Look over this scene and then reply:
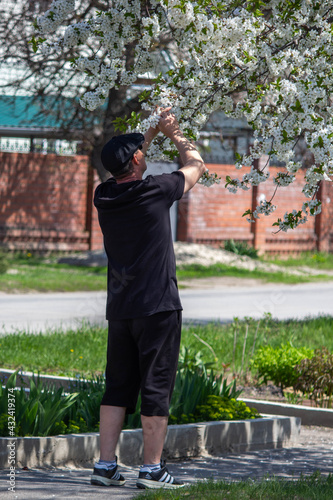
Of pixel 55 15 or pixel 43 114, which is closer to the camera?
pixel 55 15

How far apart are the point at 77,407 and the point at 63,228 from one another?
646 inches

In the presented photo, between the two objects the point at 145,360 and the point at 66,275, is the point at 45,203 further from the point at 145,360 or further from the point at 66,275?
the point at 145,360

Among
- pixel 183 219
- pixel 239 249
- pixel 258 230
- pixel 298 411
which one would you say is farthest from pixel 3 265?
pixel 298 411

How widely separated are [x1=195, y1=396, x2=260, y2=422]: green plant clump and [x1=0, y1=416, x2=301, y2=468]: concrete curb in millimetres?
120

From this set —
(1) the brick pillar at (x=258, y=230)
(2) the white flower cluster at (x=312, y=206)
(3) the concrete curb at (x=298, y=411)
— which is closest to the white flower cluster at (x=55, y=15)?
(2) the white flower cluster at (x=312, y=206)

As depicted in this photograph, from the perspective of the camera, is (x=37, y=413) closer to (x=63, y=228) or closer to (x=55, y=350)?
(x=55, y=350)

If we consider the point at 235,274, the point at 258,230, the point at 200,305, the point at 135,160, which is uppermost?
the point at 258,230

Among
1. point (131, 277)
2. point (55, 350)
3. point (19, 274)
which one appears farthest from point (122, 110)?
point (131, 277)

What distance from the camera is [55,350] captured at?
814 centimetres

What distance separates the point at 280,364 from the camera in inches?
280

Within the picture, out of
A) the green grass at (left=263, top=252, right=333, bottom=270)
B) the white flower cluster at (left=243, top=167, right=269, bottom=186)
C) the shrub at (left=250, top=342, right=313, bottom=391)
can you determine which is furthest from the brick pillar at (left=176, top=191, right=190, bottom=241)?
the white flower cluster at (left=243, top=167, right=269, bottom=186)

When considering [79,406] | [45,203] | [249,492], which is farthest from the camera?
[45,203]

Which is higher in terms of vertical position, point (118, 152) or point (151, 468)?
point (118, 152)

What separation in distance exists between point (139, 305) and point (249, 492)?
105 centimetres
